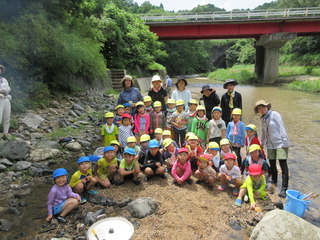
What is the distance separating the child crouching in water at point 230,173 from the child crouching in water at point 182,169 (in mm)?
636

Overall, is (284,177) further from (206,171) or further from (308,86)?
(308,86)

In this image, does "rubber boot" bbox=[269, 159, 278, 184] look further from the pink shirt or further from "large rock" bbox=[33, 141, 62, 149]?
"large rock" bbox=[33, 141, 62, 149]

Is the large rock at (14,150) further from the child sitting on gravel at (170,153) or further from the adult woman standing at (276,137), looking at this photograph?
the adult woman standing at (276,137)

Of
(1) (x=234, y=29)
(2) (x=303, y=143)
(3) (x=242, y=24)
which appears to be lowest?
(2) (x=303, y=143)

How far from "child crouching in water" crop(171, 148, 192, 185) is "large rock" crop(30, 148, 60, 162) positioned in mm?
3022

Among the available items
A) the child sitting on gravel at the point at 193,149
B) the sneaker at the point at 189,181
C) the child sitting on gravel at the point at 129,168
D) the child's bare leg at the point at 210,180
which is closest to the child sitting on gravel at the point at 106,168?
the child sitting on gravel at the point at 129,168

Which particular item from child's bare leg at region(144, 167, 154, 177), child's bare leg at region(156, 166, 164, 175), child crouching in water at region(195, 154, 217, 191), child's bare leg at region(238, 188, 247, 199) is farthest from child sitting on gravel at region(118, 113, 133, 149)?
child's bare leg at region(238, 188, 247, 199)

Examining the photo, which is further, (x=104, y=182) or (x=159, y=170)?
(x=159, y=170)

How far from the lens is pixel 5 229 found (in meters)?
3.32

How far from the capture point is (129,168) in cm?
482

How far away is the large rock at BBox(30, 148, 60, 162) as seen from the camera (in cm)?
549

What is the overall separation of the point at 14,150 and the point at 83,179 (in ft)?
7.48

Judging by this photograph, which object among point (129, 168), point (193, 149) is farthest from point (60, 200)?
point (193, 149)

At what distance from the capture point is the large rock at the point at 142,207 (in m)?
3.74
